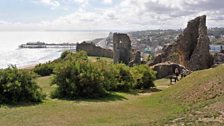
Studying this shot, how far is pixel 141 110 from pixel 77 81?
8.42 meters

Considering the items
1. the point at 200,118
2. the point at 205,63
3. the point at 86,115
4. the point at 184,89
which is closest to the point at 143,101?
the point at 184,89

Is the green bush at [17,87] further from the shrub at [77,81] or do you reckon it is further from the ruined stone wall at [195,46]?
the ruined stone wall at [195,46]

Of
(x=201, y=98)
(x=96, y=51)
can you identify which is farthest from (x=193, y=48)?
(x=96, y=51)

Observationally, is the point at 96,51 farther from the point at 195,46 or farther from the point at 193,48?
the point at 195,46

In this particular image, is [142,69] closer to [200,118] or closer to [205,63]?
[205,63]

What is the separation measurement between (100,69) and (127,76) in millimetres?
5176

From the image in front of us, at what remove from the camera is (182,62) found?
2074 inches

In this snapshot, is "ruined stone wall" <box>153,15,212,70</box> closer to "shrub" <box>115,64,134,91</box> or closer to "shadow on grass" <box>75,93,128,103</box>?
"shrub" <box>115,64,134,91</box>

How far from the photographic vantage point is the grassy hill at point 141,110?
1914 cm

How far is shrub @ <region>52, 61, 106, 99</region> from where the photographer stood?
30766 mm

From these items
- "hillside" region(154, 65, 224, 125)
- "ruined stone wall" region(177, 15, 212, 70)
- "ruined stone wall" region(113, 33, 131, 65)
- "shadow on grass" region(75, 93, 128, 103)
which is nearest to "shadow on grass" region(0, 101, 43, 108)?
"shadow on grass" region(75, 93, 128, 103)

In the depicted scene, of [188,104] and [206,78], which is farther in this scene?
[206,78]

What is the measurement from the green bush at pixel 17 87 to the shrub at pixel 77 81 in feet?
9.91

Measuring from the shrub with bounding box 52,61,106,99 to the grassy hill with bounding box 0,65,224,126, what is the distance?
145 cm
